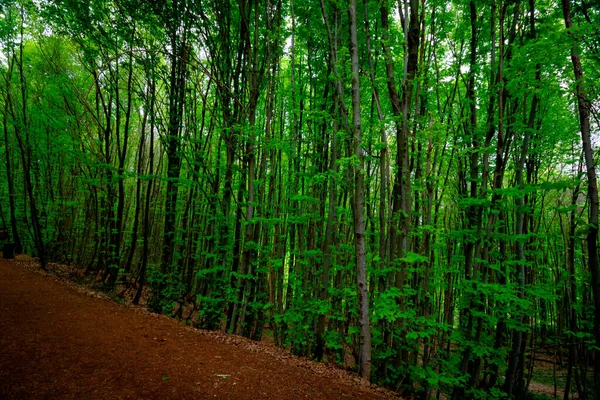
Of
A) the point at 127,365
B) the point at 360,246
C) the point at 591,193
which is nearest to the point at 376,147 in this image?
the point at 360,246

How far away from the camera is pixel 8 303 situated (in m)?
5.75

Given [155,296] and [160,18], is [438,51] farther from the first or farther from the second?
[155,296]

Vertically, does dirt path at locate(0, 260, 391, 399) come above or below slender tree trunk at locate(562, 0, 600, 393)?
below

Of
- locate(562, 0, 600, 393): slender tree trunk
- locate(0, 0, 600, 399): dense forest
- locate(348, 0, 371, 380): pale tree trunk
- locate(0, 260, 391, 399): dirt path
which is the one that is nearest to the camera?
locate(0, 260, 391, 399): dirt path

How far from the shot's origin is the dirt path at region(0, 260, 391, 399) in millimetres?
3207

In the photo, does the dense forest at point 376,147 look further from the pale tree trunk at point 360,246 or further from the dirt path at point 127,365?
the dirt path at point 127,365

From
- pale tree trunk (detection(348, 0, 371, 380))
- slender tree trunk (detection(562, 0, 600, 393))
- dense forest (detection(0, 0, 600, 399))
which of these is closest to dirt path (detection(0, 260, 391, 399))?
pale tree trunk (detection(348, 0, 371, 380))

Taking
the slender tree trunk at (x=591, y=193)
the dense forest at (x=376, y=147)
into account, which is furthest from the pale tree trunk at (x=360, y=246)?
the slender tree trunk at (x=591, y=193)

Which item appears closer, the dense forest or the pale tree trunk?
the pale tree trunk

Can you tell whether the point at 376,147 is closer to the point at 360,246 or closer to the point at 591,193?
the point at 360,246

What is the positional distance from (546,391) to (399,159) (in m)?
13.0

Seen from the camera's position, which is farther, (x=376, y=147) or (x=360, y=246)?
(x=376, y=147)

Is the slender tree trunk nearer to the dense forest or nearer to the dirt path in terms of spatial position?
the dense forest

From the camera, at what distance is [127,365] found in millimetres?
3762
